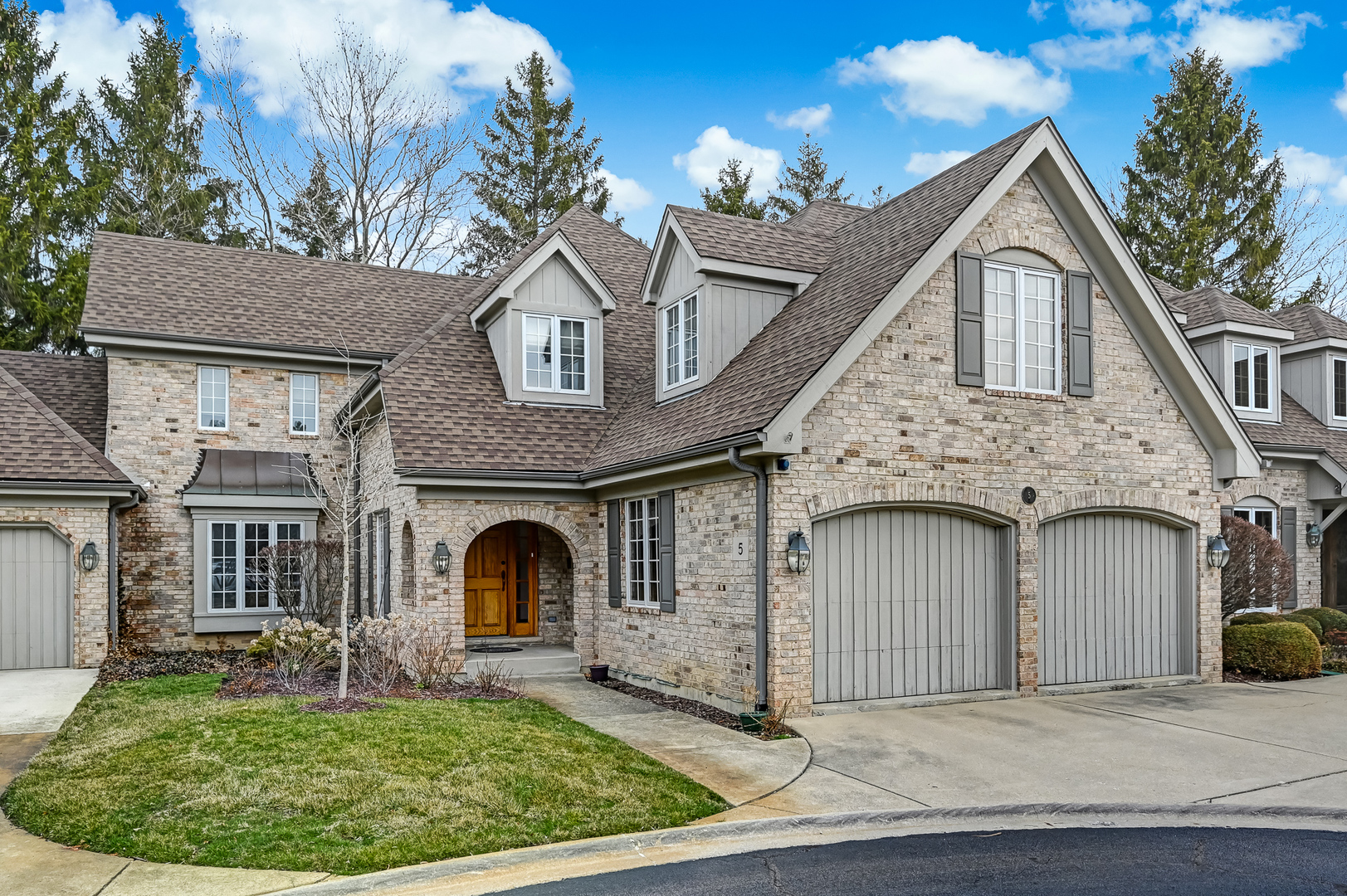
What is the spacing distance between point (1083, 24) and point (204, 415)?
1957 cm

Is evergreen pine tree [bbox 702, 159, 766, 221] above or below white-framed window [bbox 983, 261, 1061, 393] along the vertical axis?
above

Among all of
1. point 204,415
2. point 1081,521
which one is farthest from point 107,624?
point 1081,521

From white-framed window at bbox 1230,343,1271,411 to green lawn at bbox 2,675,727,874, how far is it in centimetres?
1635

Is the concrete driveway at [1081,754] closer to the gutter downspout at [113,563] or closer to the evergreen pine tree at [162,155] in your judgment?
the gutter downspout at [113,563]

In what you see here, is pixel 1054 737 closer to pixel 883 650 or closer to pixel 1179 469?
pixel 883 650

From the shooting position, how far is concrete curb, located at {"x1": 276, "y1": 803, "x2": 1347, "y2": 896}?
6.16 m

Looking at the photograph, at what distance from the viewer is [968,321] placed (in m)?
12.4

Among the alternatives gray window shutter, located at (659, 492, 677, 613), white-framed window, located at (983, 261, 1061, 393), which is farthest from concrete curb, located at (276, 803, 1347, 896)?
white-framed window, located at (983, 261, 1061, 393)

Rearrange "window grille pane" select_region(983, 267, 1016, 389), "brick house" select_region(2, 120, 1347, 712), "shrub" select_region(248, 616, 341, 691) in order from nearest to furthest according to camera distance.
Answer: "brick house" select_region(2, 120, 1347, 712)
"window grille pane" select_region(983, 267, 1016, 389)
"shrub" select_region(248, 616, 341, 691)

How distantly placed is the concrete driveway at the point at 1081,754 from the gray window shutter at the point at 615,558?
14.9 ft

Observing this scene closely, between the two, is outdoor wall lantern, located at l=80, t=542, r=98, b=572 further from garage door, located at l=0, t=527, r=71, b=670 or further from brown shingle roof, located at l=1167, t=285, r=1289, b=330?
brown shingle roof, located at l=1167, t=285, r=1289, b=330

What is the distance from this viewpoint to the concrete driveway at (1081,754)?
8.03m

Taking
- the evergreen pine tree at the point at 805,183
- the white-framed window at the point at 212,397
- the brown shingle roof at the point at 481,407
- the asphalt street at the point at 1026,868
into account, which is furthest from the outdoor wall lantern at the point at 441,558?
the evergreen pine tree at the point at 805,183

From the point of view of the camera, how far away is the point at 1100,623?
44.3 feet
